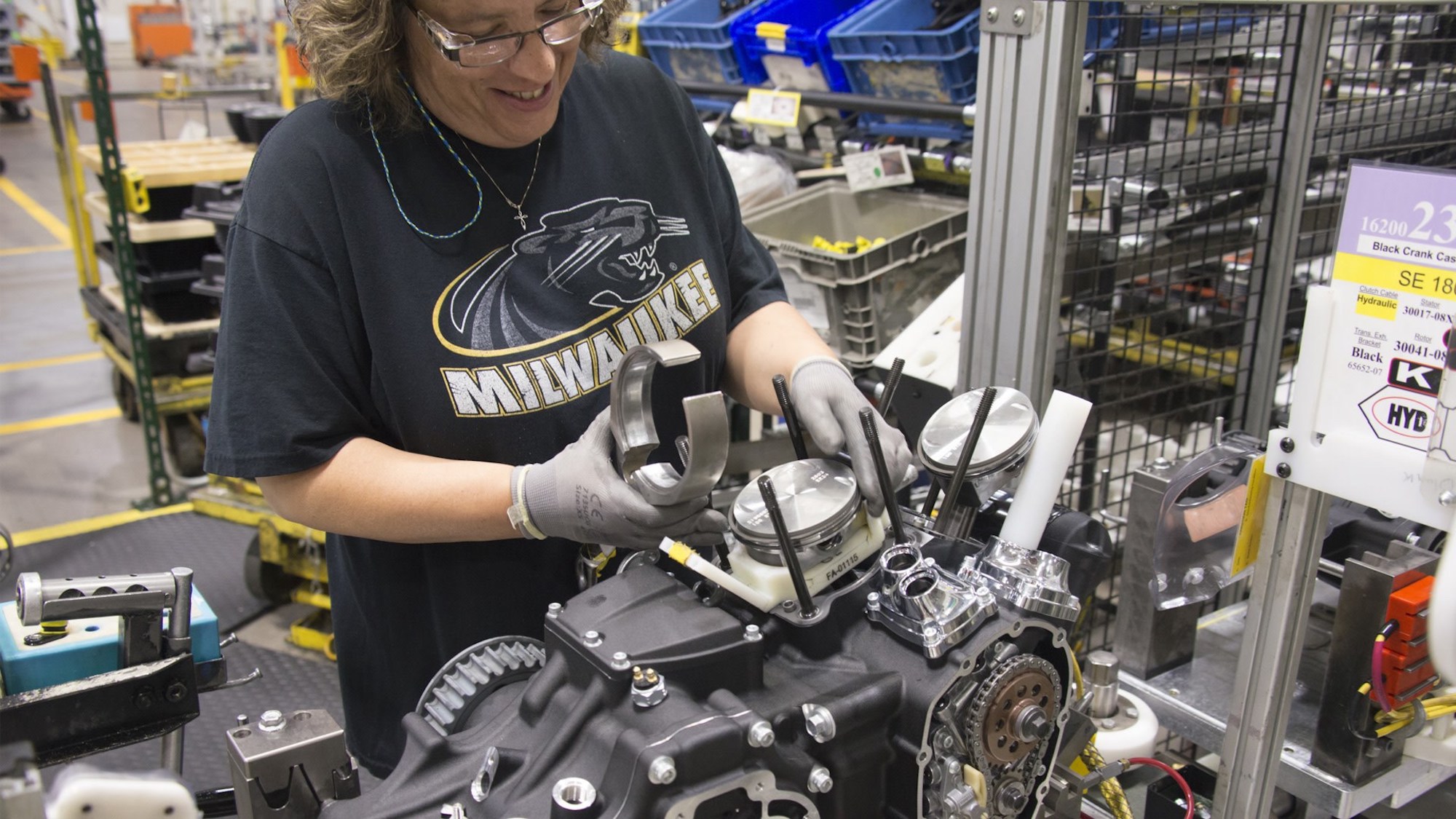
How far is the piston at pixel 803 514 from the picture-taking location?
82 centimetres

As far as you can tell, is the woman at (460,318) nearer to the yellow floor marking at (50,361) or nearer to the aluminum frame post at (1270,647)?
the aluminum frame post at (1270,647)

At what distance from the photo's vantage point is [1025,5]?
118cm

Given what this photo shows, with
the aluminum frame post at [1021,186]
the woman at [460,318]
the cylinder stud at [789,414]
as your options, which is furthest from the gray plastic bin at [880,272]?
the cylinder stud at [789,414]

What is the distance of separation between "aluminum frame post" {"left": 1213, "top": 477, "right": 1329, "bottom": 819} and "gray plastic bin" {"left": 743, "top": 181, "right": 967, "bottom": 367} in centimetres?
127

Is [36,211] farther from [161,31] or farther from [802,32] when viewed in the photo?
[802,32]

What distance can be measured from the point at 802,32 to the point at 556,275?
1554 mm

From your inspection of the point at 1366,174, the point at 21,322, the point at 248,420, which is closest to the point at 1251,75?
the point at 1366,174

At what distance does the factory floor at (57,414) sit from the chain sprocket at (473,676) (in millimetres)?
930

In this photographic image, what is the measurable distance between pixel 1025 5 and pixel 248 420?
0.89 m

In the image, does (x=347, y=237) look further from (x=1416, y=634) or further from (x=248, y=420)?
(x=1416, y=634)

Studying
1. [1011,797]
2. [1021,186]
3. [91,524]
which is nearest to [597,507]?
[1011,797]

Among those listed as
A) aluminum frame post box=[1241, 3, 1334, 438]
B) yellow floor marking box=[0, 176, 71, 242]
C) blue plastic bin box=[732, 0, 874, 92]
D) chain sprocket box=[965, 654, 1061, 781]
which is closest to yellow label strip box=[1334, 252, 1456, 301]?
chain sprocket box=[965, 654, 1061, 781]

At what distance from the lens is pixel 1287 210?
1703 mm

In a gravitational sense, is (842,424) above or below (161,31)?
below
